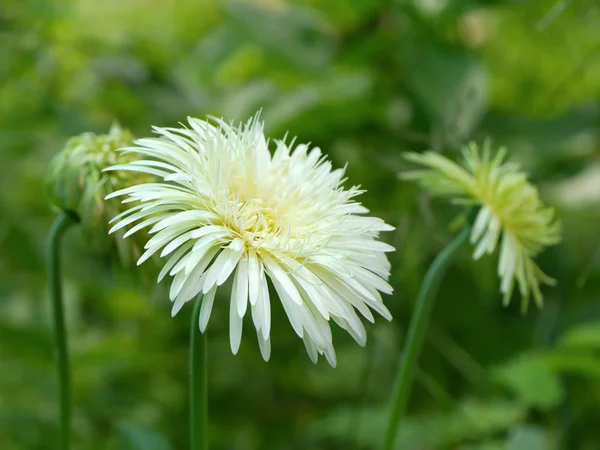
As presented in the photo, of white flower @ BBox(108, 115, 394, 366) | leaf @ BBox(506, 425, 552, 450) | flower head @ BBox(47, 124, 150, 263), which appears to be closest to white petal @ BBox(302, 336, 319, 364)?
white flower @ BBox(108, 115, 394, 366)

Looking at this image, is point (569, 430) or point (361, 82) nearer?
point (569, 430)

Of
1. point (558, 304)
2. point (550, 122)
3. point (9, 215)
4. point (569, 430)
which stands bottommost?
point (569, 430)

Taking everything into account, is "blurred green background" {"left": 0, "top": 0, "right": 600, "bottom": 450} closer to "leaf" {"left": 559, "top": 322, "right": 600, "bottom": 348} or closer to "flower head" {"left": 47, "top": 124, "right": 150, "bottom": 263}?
"leaf" {"left": 559, "top": 322, "right": 600, "bottom": 348}

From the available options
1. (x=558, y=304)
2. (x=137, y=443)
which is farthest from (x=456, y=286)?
(x=137, y=443)

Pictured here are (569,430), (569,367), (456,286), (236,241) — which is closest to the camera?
(236,241)

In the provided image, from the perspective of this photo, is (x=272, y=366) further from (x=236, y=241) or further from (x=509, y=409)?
(x=236, y=241)

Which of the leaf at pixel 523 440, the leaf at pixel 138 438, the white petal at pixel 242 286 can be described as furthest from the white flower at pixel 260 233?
the leaf at pixel 523 440
